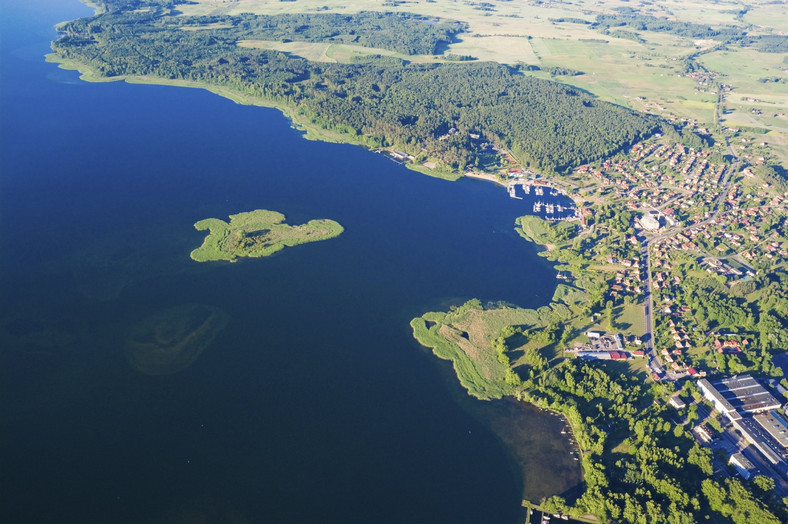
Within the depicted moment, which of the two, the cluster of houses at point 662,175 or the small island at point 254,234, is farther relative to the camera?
the cluster of houses at point 662,175

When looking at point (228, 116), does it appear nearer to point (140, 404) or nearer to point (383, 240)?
point (383, 240)

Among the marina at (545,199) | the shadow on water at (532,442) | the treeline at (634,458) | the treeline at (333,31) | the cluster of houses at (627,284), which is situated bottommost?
the shadow on water at (532,442)

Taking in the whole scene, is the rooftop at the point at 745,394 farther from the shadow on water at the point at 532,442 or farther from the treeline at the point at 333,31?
the treeline at the point at 333,31

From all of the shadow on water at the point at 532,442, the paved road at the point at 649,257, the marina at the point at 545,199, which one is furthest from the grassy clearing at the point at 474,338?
the marina at the point at 545,199

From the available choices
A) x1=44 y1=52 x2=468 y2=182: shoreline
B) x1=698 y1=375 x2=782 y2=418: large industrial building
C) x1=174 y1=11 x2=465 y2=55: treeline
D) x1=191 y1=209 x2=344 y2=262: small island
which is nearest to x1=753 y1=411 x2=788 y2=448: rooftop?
x1=698 y1=375 x2=782 y2=418: large industrial building

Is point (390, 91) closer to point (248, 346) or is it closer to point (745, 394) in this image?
point (248, 346)

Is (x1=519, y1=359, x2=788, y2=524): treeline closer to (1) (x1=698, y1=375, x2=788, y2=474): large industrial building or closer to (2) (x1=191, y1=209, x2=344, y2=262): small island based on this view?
(1) (x1=698, y1=375, x2=788, y2=474): large industrial building
